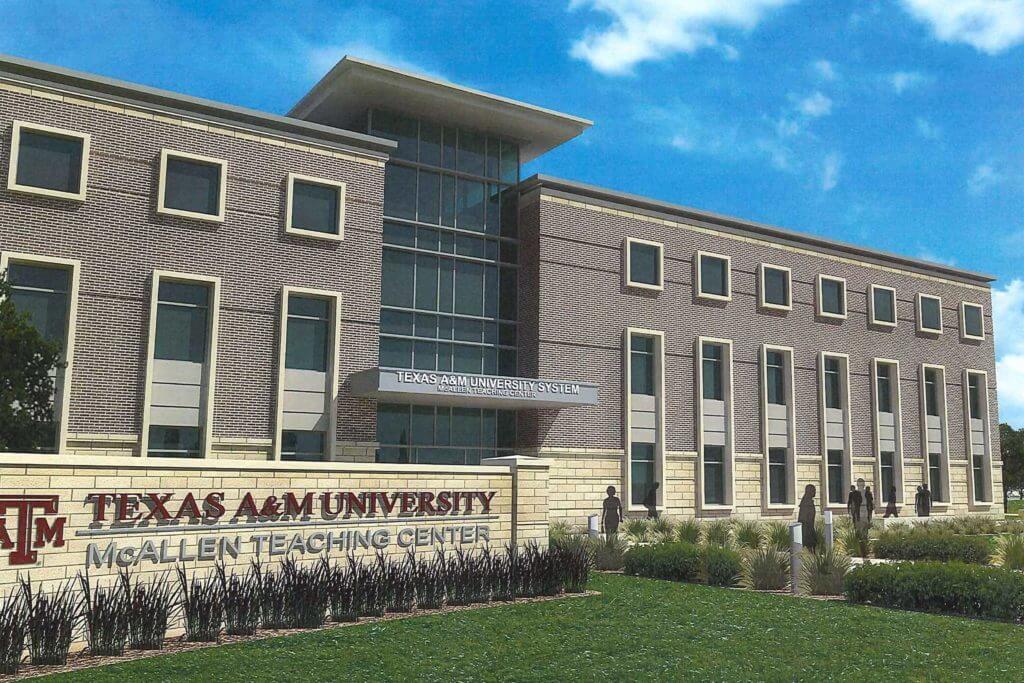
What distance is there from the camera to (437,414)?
105ft

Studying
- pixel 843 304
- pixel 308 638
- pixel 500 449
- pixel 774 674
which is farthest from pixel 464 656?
pixel 843 304

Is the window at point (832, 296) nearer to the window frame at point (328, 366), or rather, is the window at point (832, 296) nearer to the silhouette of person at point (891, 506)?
A: the silhouette of person at point (891, 506)

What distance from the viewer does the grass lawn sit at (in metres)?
10.2

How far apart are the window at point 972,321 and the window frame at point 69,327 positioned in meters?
41.4

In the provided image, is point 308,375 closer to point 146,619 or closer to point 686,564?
point 686,564

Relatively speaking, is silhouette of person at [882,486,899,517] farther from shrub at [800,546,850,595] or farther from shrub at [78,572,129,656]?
shrub at [78,572,129,656]

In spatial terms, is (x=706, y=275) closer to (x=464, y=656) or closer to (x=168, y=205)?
(x=168, y=205)

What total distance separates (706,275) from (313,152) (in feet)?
54.9

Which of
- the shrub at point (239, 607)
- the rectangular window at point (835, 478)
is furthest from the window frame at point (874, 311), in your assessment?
→ the shrub at point (239, 607)

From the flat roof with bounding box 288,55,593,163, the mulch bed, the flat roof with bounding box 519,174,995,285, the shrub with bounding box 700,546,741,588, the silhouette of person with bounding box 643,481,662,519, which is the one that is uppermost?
the flat roof with bounding box 288,55,593,163

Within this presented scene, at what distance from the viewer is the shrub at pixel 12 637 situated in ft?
33.1

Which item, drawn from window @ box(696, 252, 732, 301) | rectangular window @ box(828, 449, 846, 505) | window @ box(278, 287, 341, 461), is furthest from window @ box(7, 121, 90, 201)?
rectangular window @ box(828, 449, 846, 505)

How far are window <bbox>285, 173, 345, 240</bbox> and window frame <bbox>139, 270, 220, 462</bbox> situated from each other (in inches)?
130

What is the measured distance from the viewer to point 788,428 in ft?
129
